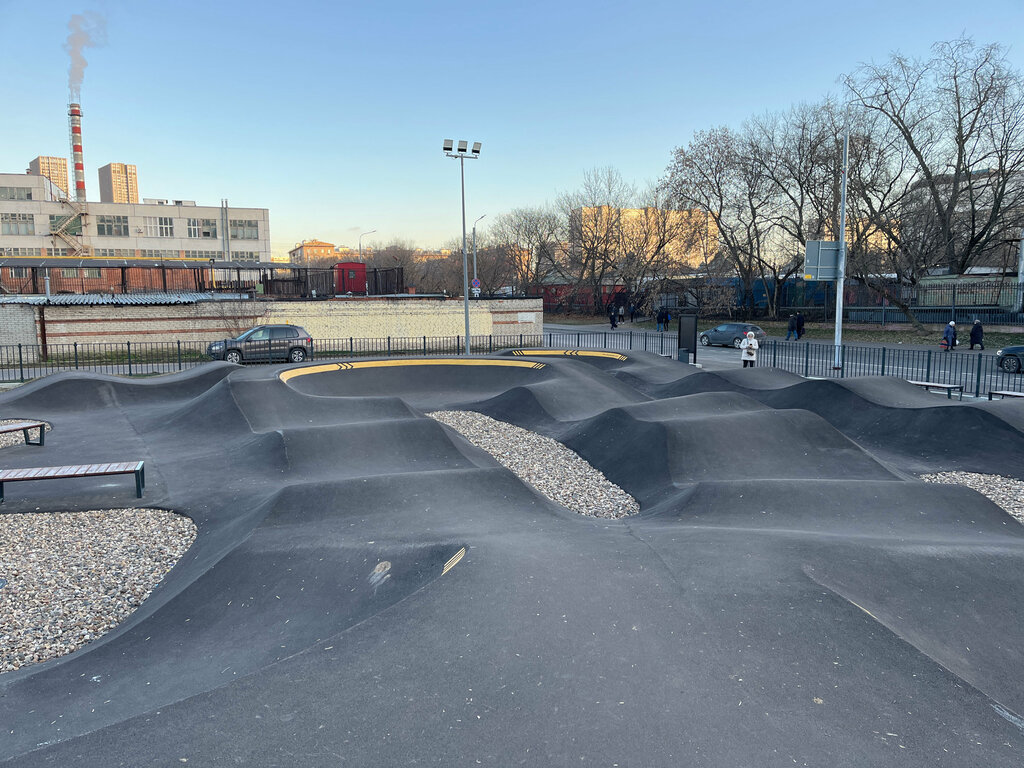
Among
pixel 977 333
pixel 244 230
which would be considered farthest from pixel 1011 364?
pixel 244 230

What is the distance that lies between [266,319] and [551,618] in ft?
94.6

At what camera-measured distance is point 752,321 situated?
45.3 metres

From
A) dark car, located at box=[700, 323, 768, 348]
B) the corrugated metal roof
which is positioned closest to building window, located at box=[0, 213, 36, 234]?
the corrugated metal roof

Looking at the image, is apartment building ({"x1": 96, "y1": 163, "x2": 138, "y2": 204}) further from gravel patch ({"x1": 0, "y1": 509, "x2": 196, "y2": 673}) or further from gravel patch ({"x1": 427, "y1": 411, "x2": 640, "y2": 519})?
gravel patch ({"x1": 0, "y1": 509, "x2": 196, "y2": 673})

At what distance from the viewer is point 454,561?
232 inches

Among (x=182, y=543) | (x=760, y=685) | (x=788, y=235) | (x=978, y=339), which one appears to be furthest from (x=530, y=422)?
(x=788, y=235)

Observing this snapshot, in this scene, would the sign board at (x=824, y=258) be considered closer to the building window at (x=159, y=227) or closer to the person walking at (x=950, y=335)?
the person walking at (x=950, y=335)

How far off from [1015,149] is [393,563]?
131 feet

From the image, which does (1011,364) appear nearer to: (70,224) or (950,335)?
(950,335)

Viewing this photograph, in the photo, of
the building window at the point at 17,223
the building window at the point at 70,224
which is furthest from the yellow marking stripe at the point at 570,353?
the building window at the point at 17,223

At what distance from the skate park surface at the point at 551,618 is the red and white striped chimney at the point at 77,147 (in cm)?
6826

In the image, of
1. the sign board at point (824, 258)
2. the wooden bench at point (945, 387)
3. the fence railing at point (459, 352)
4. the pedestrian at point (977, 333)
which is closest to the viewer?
the wooden bench at point (945, 387)

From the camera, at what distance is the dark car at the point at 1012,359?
72.3ft

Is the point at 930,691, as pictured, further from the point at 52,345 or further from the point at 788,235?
the point at 788,235
